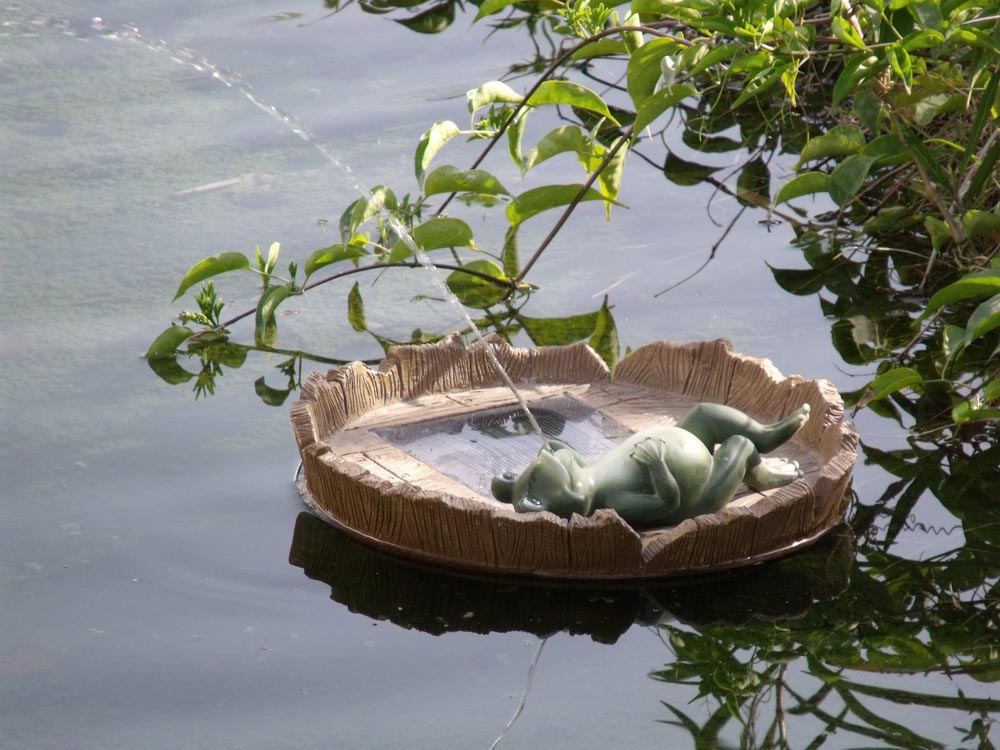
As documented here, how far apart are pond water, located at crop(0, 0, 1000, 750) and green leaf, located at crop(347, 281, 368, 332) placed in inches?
0.8

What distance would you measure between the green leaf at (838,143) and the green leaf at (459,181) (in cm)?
52

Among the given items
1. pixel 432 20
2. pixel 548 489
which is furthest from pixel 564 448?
pixel 432 20

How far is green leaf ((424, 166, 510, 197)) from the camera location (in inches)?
95.5

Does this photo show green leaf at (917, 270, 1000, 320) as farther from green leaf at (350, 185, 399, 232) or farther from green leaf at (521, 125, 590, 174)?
green leaf at (350, 185, 399, 232)

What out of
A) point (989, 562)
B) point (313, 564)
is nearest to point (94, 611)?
point (313, 564)

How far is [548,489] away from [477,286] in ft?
3.64

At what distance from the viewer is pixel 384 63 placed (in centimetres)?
400

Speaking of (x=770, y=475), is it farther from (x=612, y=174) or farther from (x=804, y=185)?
(x=612, y=174)

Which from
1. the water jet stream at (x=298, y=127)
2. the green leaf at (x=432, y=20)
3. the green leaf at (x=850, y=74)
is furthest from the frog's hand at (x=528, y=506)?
the green leaf at (x=432, y=20)

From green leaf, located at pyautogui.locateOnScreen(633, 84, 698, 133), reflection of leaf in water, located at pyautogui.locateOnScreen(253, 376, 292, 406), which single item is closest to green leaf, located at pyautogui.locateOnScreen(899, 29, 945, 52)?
A: green leaf, located at pyautogui.locateOnScreen(633, 84, 698, 133)

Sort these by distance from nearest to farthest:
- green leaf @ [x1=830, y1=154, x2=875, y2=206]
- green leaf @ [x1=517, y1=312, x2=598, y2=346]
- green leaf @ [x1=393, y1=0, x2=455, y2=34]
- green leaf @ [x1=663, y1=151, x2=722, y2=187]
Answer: green leaf @ [x1=830, y1=154, x2=875, y2=206], green leaf @ [x1=517, y1=312, x2=598, y2=346], green leaf @ [x1=663, y1=151, x2=722, y2=187], green leaf @ [x1=393, y1=0, x2=455, y2=34]

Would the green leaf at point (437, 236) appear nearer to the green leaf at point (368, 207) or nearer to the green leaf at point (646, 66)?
the green leaf at point (368, 207)

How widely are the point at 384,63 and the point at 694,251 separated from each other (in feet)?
4.77

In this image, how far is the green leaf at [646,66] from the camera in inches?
87.1
